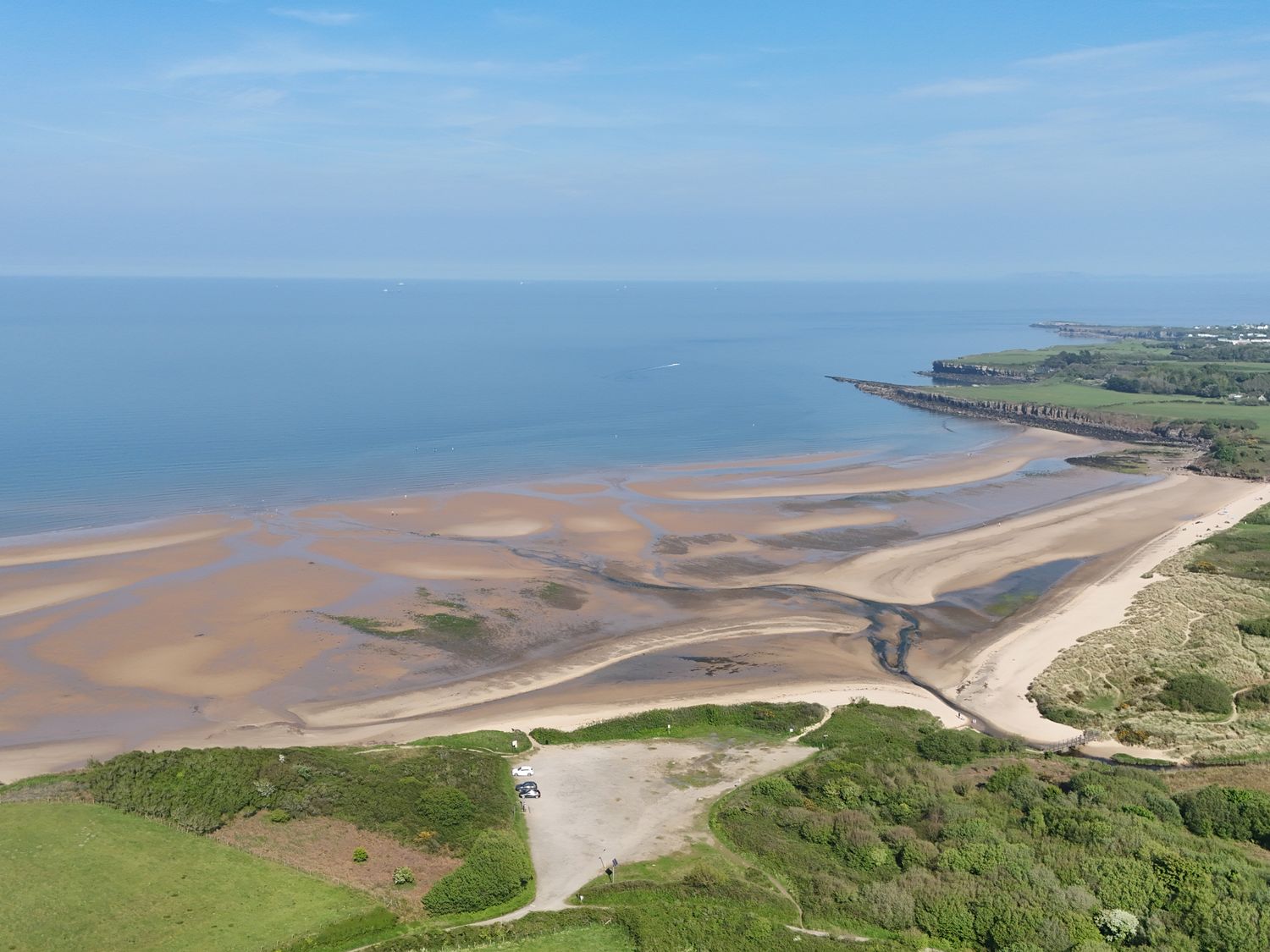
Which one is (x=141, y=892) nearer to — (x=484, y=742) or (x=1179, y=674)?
(x=484, y=742)

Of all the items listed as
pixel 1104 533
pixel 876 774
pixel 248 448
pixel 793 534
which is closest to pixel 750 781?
pixel 876 774

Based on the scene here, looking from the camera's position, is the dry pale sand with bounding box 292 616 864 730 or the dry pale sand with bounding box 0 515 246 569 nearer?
the dry pale sand with bounding box 292 616 864 730

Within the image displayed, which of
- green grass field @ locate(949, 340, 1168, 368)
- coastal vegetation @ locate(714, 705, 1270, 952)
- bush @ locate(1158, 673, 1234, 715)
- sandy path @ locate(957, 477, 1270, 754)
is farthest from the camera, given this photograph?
green grass field @ locate(949, 340, 1168, 368)

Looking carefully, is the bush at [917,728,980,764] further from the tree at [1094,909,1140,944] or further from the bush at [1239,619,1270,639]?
the bush at [1239,619,1270,639]

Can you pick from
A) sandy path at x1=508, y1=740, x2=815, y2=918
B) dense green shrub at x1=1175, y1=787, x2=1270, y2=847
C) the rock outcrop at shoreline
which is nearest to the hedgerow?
sandy path at x1=508, y1=740, x2=815, y2=918

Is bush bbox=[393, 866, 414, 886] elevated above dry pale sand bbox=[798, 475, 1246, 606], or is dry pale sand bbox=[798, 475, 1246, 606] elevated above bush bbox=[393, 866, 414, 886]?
dry pale sand bbox=[798, 475, 1246, 606]

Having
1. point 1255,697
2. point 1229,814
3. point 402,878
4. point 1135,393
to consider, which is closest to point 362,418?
point 402,878

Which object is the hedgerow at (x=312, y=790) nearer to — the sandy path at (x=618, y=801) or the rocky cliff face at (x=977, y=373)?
the sandy path at (x=618, y=801)
